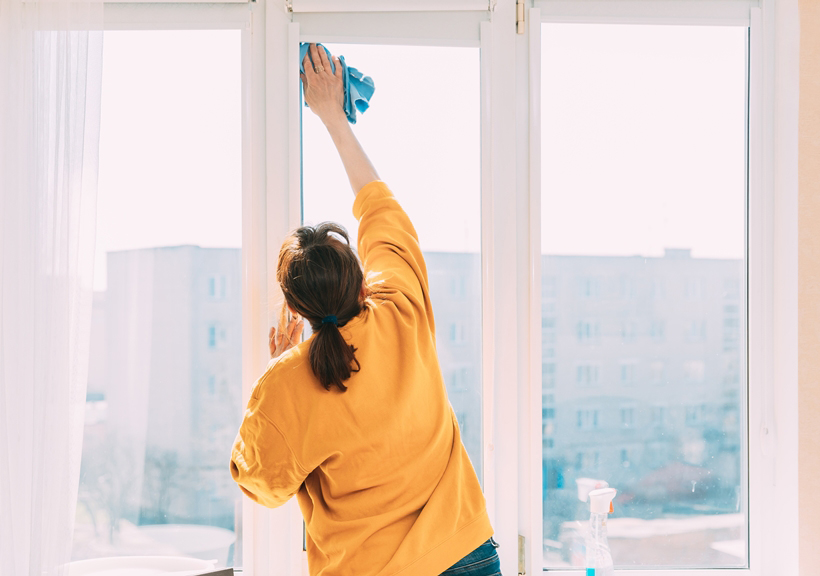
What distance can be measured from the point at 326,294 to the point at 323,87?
1.77ft

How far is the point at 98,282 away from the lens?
1354 mm

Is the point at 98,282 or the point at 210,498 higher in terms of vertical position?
the point at 98,282

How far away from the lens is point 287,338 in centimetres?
125

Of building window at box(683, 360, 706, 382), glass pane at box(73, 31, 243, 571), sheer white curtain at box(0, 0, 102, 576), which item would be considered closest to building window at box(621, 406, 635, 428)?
building window at box(683, 360, 706, 382)

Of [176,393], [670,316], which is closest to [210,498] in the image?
[176,393]

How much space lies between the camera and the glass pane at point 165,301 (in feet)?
4.45

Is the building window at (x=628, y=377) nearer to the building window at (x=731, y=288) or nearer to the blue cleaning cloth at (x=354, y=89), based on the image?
the building window at (x=731, y=288)

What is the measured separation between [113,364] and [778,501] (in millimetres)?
1520

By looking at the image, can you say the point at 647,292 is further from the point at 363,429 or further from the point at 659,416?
the point at 363,429

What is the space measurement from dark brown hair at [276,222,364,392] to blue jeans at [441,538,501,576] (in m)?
0.38

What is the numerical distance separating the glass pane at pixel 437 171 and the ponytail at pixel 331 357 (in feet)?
1.51

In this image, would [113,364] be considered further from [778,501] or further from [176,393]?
[778,501]

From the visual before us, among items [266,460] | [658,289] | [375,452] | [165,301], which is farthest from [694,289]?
[165,301]

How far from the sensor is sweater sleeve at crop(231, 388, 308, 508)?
0.96 meters
